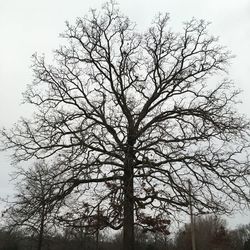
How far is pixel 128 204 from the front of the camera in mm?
17094

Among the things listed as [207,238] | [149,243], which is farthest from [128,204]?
[207,238]

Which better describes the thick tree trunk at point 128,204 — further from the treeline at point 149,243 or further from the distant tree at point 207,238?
the distant tree at point 207,238

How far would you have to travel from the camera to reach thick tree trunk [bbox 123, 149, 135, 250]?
55.6ft

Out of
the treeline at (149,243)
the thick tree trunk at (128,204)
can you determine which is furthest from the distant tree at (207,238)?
the thick tree trunk at (128,204)

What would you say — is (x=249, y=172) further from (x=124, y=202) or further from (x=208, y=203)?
(x=124, y=202)

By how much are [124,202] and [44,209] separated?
123 inches

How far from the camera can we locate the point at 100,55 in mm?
20906

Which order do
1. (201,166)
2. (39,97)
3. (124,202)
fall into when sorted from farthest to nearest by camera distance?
(39,97) → (201,166) → (124,202)

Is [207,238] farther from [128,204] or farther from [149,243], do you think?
[128,204]

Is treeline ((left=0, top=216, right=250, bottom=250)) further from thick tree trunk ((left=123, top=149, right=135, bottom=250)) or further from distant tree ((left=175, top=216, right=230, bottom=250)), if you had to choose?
thick tree trunk ((left=123, top=149, right=135, bottom=250))

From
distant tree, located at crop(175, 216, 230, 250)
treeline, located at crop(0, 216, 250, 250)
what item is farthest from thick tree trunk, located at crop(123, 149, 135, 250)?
distant tree, located at crop(175, 216, 230, 250)

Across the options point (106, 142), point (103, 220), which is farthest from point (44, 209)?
point (106, 142)

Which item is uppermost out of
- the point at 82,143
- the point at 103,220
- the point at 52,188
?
the point at 82,143

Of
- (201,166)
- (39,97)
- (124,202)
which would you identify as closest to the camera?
(124,202)
